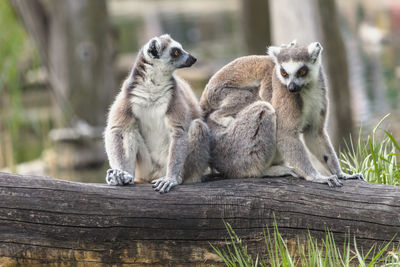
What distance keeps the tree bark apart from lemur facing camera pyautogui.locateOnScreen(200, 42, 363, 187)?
651 centimetres

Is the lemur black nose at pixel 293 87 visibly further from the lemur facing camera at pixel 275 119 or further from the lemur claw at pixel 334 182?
the lemur claw at pixel 334 182

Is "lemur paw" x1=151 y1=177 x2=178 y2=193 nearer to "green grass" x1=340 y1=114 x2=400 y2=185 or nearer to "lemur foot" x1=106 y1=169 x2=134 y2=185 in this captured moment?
"lemur foot" x1=106 y1=169 x2=134 y2=185

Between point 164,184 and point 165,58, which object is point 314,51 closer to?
point 165,58

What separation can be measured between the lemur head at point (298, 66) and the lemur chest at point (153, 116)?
2.99ft

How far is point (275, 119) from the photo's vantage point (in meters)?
4.27

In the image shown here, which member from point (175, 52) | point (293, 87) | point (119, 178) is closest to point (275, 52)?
point (293, 87)

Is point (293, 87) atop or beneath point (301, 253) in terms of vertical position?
atop

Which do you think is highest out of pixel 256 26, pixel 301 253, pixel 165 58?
pixel 165 58

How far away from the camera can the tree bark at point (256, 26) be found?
11.1 meters

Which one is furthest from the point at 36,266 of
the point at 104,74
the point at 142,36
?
the point at 142,36

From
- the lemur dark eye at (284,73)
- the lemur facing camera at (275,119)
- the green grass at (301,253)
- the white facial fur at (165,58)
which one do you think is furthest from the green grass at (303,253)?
the white facial fur at (165,58)

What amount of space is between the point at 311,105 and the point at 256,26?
7.23 m

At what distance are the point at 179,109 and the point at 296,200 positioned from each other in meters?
1.14

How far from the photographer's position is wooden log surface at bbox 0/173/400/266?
371cm
